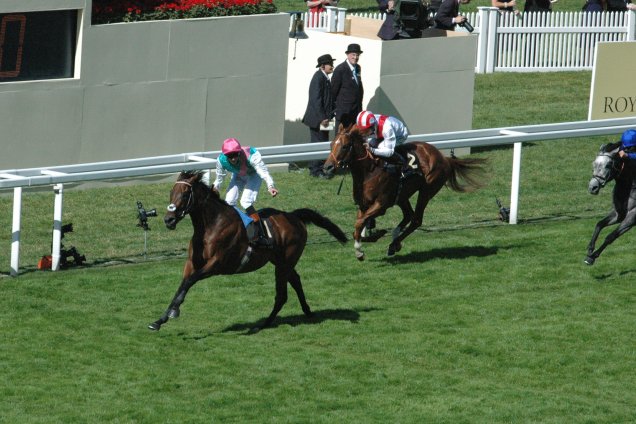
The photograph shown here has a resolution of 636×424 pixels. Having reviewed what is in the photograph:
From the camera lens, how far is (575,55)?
80.2 ft

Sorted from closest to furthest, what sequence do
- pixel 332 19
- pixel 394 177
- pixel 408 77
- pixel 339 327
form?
pixel 339 327 → pixel 394 177 → pixel 408 77 → pixel 332 19

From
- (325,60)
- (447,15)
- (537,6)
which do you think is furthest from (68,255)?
(537,6)

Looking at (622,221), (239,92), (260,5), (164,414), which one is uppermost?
(260,5)

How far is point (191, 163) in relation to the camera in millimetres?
14133

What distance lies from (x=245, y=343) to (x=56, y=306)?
6.28 feet

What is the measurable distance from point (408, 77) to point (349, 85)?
5.60ft

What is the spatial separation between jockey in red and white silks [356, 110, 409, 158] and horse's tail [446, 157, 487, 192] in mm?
1191

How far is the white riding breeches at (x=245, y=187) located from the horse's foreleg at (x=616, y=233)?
3324mm

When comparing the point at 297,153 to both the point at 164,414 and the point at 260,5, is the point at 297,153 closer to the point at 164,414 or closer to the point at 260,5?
the point at 260,5

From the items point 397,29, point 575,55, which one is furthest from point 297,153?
point 575,55

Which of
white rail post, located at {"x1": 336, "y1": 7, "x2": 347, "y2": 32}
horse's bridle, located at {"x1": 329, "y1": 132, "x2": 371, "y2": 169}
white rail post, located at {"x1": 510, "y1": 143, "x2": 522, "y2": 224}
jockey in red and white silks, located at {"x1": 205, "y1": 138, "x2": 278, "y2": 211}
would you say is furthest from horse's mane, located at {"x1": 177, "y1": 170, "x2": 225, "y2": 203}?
white rail post, located at {"x1": 336, "y1": 7, "x2": 347, "y2": 32}

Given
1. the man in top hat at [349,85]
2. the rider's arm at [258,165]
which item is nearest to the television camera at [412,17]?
the man in top hat at [349,85]

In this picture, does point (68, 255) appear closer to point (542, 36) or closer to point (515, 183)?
point (515, 183)

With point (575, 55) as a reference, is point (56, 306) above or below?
→ below
